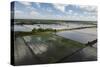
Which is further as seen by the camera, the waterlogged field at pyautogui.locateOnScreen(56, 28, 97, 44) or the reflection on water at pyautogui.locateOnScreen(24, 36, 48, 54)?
the waterlogged field at pyautogui.locateOnScreen(56, 28, 97, 44)

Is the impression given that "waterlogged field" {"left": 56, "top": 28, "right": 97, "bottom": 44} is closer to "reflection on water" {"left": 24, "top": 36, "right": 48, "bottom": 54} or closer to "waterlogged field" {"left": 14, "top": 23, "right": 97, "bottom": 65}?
"waterlogged field" {"left": 14, "top": 23, "right": 97, "bottom": 65}

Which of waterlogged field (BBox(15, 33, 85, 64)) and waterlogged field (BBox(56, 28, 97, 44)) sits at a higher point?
waterlogged field (BBox(56, 28, 97, 44))

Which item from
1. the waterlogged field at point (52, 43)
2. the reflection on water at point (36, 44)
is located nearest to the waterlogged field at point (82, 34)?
the waterlogged field at point (52, 43)

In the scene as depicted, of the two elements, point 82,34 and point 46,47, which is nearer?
point 46,47

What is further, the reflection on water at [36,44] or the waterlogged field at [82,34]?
the waterlogged field at [82,34]

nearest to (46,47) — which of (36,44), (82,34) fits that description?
(36,44)

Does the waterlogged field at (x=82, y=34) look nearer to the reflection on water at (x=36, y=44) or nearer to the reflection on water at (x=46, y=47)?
the reflection on water at (x=46, y=47)

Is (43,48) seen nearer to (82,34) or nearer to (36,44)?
(36,44)

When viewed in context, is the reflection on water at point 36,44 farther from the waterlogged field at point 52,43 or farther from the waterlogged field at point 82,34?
the waterlogged field at point 82,34

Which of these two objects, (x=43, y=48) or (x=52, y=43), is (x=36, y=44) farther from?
(x=52, y=43)

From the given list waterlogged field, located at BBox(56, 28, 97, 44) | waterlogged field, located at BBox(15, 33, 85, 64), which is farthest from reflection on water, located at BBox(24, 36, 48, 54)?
waterlogged field, located at BBox(56, 28, 97, 44)

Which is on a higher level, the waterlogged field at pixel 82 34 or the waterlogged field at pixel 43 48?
the waterlogged field at pixel 82 34

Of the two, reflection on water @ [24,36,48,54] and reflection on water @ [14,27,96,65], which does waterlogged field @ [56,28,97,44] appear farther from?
reflection on water @ [24,36,48,54]

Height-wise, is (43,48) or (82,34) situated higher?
(82,34)
